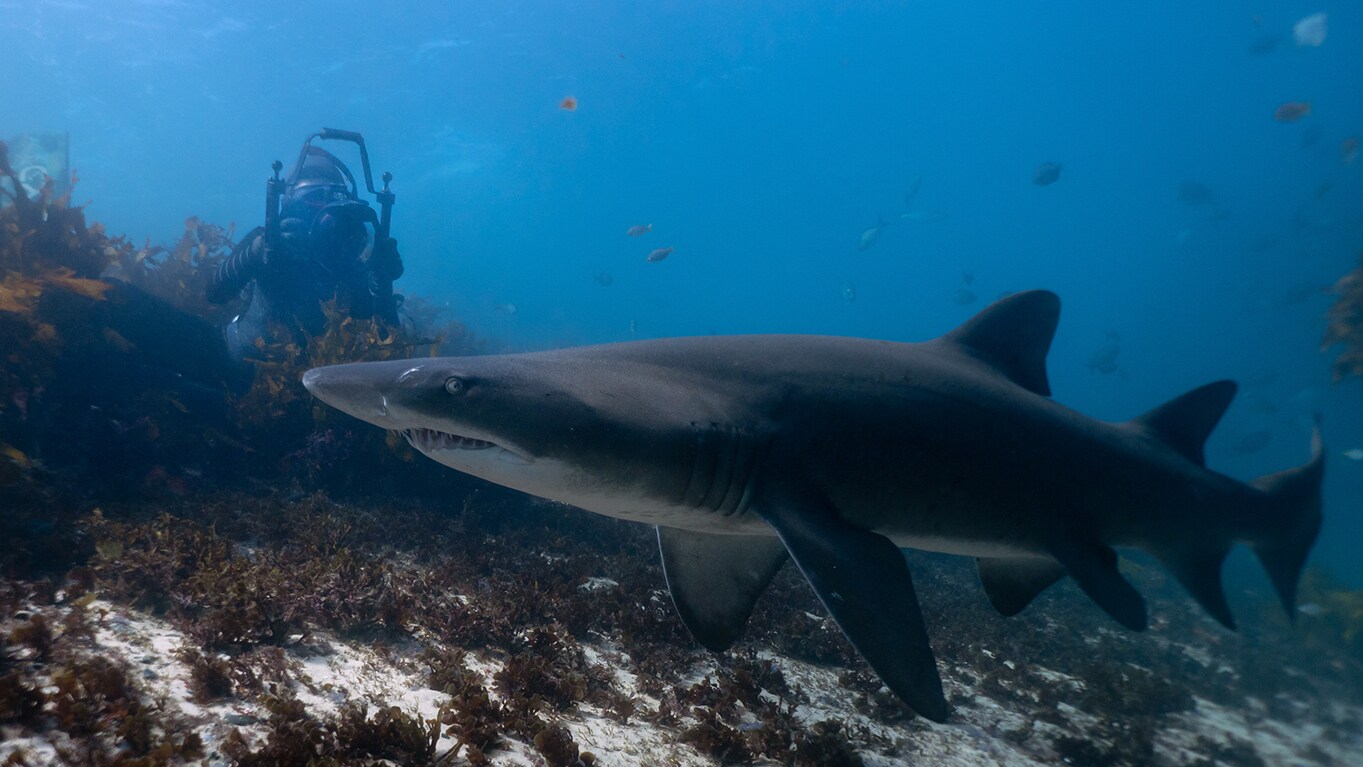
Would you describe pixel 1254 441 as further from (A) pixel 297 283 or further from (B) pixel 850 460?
(A) pixel 297 283

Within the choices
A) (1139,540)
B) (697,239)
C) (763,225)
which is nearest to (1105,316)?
(763,225)

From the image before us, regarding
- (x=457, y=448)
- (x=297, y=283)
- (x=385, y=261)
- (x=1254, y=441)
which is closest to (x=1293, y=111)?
(x=1254, y=441)

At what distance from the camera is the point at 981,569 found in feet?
13.4

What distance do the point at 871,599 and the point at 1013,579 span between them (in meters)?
2.26

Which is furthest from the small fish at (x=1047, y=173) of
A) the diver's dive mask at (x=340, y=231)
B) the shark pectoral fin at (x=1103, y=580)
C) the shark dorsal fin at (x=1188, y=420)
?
the diver's dive mask at (x=340, y=231)

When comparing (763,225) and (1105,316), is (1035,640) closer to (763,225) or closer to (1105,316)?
(763,225)

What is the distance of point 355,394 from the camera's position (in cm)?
229

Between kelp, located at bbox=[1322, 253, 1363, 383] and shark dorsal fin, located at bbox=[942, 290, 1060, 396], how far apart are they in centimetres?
1501

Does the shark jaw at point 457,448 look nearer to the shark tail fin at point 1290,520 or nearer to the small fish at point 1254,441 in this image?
the shark tail fin at point 1290,520

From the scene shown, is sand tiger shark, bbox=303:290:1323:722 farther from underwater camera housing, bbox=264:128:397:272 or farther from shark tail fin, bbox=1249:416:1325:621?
underwater camera housing, bbox=264:128:397:272

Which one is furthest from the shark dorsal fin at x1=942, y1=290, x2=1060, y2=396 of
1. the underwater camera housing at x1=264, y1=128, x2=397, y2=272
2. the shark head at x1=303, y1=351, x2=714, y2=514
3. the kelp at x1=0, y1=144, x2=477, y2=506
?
the underwater camera housing at x1=264, y1=128, x2=397, y2=272

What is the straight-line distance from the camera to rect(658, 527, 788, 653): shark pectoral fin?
11.4 ft

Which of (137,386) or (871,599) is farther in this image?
(137,386)

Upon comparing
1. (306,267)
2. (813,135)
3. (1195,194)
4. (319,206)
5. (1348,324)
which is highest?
(813,135)
